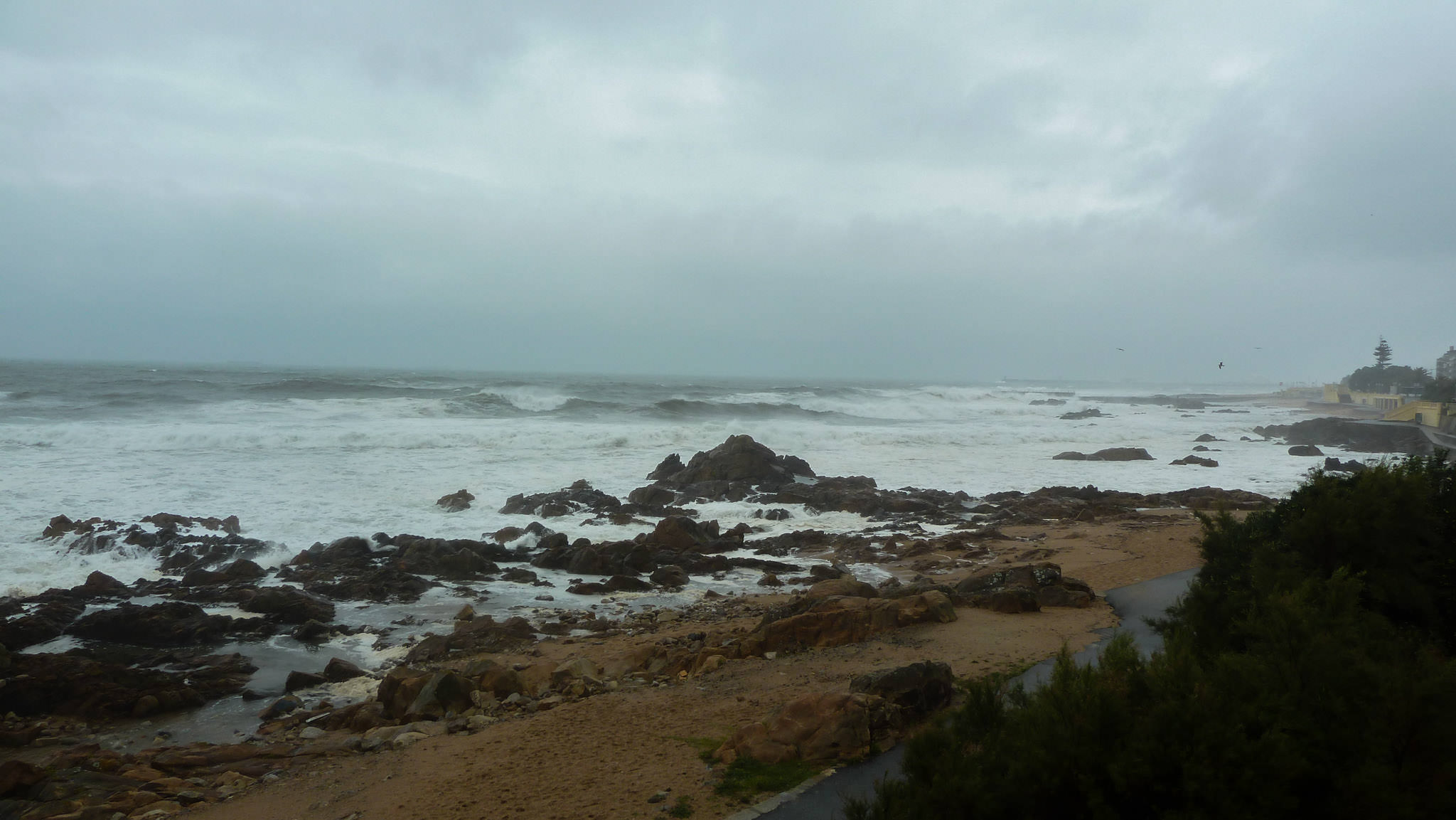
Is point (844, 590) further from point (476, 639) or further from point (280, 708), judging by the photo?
point (280, 708)

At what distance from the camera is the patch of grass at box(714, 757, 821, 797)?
20.2 feet

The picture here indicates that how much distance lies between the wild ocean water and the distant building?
4307 centimetres

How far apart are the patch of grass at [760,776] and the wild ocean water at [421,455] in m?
6.49

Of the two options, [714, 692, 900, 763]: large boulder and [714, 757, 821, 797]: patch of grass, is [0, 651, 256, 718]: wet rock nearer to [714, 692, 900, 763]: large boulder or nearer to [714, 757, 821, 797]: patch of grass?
[714, 692, 900, 763]: large boulder

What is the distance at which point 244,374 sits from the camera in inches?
2785

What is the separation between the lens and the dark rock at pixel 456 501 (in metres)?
21.3

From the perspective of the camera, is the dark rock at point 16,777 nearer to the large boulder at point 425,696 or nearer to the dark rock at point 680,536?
the large boulder at point 425,696

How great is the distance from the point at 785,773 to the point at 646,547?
10223mm

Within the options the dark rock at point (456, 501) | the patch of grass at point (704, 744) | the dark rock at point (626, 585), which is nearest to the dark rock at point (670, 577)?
the dark rock at point (626, 585)

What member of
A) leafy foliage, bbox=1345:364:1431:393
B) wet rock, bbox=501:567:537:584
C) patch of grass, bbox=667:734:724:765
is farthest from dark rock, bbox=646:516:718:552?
leafy foliage, bbox=1345:364:1431:393

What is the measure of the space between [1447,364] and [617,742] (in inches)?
4534

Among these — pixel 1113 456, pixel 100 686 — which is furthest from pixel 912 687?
pixel 1113 456

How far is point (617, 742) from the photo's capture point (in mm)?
7418

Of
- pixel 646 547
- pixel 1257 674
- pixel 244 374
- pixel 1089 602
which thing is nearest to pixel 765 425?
pixel 646 547
